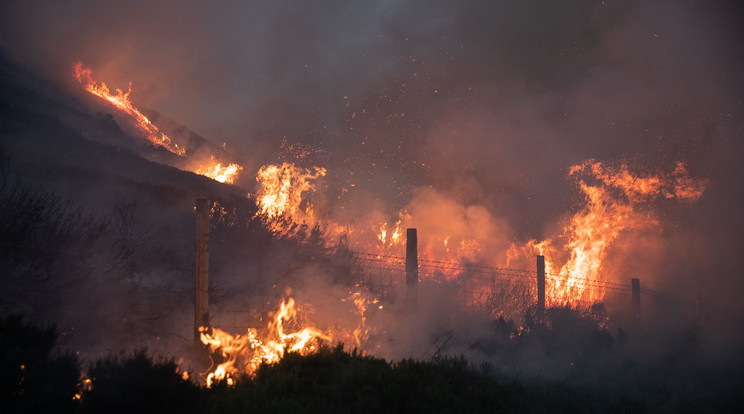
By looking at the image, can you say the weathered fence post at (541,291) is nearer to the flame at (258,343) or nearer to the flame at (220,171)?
the flame at (258,343)

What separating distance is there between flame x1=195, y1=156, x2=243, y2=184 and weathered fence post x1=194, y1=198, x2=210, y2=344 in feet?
64.2

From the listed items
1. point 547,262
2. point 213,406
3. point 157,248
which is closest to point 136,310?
point 157,248

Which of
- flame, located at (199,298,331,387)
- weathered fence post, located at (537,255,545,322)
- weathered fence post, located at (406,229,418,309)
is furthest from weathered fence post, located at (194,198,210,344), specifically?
weathered fence post, located at (537,255,545,322)

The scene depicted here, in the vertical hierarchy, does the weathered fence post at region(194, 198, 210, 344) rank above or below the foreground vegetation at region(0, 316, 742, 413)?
above

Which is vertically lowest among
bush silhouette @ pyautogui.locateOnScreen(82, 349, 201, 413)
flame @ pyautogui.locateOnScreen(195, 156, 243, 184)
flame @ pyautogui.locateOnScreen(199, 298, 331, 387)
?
flame @ pyautogui.locateOnScreen(199, 298, 331, 387)

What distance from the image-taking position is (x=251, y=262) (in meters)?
14.1

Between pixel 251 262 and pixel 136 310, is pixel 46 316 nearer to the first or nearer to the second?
pixel 136 310

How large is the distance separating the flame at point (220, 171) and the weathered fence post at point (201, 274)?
770 inches

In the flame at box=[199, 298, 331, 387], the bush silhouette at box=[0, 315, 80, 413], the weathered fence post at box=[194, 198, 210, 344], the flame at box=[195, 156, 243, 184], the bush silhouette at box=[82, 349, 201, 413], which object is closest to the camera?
the bush silhouette at box=[0, 315, 80, 413]

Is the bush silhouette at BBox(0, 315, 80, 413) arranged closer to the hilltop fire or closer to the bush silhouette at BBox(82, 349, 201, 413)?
the bush silhouette at BBox(82, 349, 201, 413)

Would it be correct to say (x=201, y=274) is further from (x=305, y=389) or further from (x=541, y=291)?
(x=541, y=291)

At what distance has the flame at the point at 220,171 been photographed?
27.8m

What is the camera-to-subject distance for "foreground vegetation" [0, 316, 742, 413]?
15.3ft

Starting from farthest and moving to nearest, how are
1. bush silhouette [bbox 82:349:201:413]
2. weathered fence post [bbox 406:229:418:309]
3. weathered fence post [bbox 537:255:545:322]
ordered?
weathered fence post [bbox 537:255:545:322]
weathered fence post [bbox 406:229:418:309]
bush silhouette [bbox 82:349:201:413]
